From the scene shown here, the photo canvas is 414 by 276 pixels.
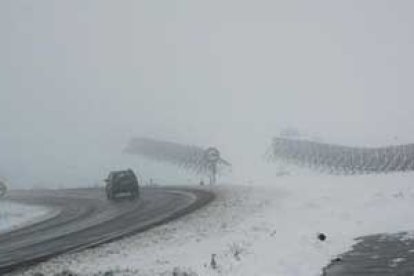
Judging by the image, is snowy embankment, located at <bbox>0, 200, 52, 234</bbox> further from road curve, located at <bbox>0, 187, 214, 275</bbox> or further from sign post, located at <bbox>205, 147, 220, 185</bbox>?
sign post, located at <bbox>205, 147, 220, 185</bbox>

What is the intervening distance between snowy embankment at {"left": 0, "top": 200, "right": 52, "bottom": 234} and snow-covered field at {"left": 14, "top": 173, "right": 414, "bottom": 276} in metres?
9.02

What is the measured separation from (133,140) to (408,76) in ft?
334

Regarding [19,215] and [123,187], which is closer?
[19,215]

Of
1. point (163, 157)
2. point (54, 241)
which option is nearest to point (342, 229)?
point (54, 241)

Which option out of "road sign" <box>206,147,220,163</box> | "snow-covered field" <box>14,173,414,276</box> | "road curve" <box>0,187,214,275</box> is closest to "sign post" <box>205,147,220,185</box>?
"road sign" <box>206,147,220,163</box>

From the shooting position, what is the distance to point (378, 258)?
1936cm

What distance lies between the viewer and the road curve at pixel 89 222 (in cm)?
2645

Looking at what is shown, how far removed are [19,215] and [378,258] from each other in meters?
27.3

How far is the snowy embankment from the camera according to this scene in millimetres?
38247

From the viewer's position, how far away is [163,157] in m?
78.3

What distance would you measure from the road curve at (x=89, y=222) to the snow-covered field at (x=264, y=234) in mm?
1299

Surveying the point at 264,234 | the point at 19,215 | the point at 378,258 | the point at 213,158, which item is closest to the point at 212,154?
the point at 213,158

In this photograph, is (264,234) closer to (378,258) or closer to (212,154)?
(378,258)

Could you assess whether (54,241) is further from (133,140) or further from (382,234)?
(133,140)
